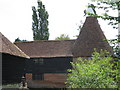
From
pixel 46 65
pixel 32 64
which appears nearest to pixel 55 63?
pixel 46 65

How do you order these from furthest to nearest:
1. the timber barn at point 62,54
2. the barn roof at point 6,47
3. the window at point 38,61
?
1. the window at point 38,61
2. the timber barn at point 62,54
3. the barn roof at point 6,47

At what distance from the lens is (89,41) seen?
1321 inches

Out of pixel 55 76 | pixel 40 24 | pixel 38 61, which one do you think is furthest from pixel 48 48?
pixel 40 24

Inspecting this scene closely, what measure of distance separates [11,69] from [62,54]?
12765 mm

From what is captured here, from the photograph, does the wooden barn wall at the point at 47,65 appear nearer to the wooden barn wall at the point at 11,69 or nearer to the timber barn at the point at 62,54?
the timber barn at the point at 62,54

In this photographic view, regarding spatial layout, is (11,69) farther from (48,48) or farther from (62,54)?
(48,48)

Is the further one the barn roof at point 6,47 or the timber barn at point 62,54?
the timber barn at point 62,54

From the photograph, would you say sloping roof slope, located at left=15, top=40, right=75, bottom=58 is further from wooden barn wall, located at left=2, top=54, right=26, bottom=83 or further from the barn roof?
the barn roof

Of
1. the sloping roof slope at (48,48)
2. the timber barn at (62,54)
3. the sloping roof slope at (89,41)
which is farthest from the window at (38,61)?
the sloping roof slope at (89,41)

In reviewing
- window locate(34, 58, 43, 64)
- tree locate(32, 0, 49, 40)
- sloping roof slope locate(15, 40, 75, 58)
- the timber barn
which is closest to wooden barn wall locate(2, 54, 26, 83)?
the timber barn

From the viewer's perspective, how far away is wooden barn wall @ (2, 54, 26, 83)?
21219 millimetres

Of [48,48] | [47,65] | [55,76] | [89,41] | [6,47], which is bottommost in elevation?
[55,76]

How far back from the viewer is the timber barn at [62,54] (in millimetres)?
33250

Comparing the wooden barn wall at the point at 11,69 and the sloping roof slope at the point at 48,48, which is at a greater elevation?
the sloping roof slope at the point at 48,48
